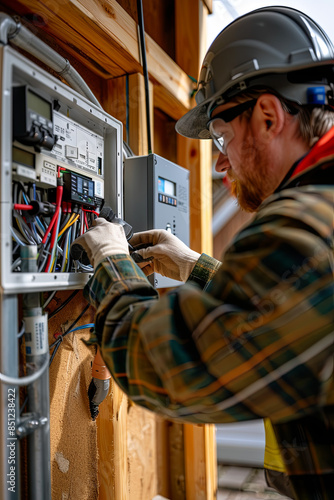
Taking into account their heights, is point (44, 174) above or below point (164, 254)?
above

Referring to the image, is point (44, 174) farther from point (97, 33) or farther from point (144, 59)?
point (144, 59)

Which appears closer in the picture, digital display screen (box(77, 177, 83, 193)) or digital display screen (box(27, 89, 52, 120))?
digital display screen (box(27, 89, 52, 120))

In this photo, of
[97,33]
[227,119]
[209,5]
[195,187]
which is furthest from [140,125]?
[209,5]

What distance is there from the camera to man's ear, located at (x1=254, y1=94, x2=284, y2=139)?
76cm

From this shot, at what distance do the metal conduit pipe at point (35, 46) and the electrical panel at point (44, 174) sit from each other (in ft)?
0.29

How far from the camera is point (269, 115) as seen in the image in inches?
30.5

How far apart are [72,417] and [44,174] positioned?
0.73m

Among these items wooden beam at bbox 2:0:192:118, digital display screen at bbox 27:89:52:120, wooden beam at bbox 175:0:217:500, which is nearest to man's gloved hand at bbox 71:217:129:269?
digital display screen at bbox 27:89:52:120

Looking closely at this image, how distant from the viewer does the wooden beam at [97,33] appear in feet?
3.26

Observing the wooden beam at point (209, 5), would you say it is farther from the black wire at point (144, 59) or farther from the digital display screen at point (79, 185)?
the digital display screen at point (79, 185)

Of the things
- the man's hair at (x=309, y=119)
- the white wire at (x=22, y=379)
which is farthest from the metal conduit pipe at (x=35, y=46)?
the white wire at (x=22, y=379)

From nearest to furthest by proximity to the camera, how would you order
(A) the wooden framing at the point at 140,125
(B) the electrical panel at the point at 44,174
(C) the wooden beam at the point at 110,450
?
(B) the electrical panel at the point at 44,174
(A) the wooden framing at the point at 140,125
(C) the wooden beam at the point at 110,450

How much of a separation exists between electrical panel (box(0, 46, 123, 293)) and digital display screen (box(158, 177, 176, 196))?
1.06 ft

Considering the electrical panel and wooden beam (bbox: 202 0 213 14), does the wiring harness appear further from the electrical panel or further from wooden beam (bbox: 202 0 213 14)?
wooden beam (bbox: 202 0 213 14)
